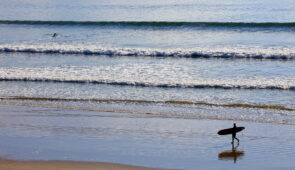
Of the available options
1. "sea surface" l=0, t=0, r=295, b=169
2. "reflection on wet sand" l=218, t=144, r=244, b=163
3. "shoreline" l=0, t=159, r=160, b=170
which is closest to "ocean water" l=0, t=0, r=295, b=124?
"sea surface" l=0, t=0, r=295, b=169

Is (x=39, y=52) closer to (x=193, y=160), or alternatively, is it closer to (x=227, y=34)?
(x=227, y=34)

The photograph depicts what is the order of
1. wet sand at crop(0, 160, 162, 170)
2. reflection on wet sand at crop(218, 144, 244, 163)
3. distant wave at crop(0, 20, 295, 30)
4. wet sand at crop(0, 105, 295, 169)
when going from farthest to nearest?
Result: 1. distant wave at crop(0, 20, 295, 30)
2. reflection on wet sand at crop(218, 144, 244, 163)
3. wet sand at crop(0, 105, 295, 169)
4. wet sand at crop(0, 160, 162, 170)

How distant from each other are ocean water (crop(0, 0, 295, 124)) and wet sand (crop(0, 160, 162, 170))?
3.55m

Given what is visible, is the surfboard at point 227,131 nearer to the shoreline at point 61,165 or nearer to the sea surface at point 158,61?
the sea surface at point 158,61

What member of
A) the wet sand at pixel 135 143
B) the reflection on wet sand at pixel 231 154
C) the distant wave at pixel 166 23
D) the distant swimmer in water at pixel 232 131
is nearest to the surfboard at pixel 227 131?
the distant swimmer in water at pixel 232 131

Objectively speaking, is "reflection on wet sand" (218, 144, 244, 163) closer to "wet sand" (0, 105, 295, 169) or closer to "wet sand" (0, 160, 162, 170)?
"wet sand" (0, 105, 295, 169)

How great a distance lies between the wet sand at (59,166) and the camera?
28.3ft

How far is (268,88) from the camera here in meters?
14.2

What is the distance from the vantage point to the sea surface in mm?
13000

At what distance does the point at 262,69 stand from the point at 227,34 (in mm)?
7837

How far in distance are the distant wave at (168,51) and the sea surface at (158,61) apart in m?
0.04

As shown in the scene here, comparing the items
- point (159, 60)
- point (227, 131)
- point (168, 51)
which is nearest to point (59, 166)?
point (227, 131)

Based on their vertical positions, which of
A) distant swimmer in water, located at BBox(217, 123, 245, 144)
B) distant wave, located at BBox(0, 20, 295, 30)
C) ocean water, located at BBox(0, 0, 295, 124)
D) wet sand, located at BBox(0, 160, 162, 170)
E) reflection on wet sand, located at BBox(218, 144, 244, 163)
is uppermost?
distant wave, located at BBox(0, 20, 295, 30)

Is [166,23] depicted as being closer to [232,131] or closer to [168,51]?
[168,51]
